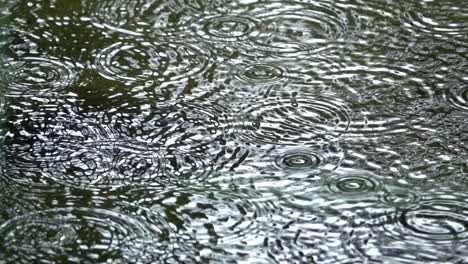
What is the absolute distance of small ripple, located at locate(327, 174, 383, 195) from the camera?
1.39 m

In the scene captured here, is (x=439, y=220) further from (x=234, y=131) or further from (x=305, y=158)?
(x=234, y=131)

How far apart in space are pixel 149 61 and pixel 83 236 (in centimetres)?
53

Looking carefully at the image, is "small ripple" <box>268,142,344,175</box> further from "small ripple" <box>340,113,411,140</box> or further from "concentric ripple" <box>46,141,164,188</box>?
"concentric ripple" <box>46,141,164,188</box>

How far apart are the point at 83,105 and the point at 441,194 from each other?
72cm

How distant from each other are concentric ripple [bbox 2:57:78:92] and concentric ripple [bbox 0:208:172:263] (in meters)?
0.39

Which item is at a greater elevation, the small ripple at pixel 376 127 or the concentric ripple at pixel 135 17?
the concentric ripple at pixel 135 17

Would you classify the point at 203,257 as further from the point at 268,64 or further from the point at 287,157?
the point at 268,64

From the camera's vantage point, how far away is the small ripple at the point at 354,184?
139cm

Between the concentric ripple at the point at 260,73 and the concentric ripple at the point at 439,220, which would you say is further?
the concentric ripple at the point at 260,73

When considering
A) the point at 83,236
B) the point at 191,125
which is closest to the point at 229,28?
the point at 191,125

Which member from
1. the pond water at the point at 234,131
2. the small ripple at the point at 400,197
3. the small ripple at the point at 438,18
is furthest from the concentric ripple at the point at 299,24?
the small ripple at the point at 400,197

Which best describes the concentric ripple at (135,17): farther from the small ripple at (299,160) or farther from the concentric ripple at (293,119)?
the small ripple at (299,160)

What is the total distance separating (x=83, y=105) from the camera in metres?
1.61

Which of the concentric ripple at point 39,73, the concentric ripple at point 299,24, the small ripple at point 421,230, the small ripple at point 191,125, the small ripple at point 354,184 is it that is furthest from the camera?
the concentric ripple at point 299,24
